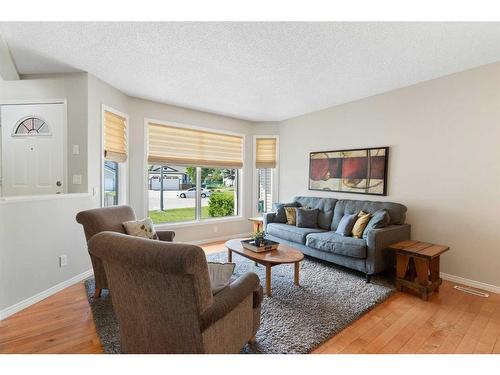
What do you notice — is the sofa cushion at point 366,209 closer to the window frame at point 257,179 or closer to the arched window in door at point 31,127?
the window frame at point 257,179

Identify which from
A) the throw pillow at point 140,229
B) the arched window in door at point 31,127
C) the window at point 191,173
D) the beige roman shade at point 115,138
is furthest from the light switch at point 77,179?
the window at point 191,173

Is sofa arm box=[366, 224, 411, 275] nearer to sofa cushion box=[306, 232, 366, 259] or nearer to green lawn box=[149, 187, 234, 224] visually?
sofa cushion box=[306, 232, 366, 259]

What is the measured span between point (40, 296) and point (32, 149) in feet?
6.10

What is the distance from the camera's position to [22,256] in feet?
7.97

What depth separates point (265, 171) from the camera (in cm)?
562

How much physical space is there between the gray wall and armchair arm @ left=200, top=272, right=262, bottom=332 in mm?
2816

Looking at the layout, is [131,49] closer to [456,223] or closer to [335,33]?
[335,33]

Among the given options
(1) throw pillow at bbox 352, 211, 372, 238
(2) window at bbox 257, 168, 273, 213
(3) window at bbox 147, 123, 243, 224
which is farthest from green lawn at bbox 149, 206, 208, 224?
(1) throw pillow at bbox 352, 211, 372, 238

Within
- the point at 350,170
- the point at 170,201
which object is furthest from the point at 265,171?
the point at 170,201

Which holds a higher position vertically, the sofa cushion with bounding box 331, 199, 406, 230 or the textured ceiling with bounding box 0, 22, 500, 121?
the textured ceiling with bounding box 0, 22, 500, 121

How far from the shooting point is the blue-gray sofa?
3004 mm

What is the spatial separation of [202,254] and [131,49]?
237 centimetres

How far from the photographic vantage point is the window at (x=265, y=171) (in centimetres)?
547
